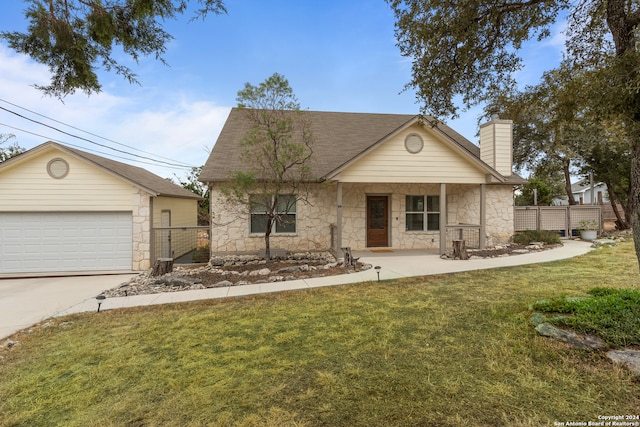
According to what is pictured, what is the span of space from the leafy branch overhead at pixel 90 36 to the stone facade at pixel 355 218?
602cm

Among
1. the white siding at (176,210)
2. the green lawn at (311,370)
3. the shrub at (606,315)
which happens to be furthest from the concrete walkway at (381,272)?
the white siding at (176,210)

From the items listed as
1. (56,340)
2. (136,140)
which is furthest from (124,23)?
(136,140)

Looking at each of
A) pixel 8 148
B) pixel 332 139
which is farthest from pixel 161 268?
pixel 8 148

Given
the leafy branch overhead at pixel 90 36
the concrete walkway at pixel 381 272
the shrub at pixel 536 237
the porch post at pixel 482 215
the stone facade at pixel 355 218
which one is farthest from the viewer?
the shrub at pixel 536 237

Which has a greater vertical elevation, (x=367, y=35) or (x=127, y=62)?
(x=367, y=35)

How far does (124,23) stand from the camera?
516 centimetres

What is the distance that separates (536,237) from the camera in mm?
13820

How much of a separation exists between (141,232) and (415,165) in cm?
951

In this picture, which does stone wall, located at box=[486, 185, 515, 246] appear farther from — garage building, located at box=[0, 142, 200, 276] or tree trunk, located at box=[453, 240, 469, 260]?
garage building, located at box=[0, 142, 200, 276]

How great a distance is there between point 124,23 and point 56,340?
509cm

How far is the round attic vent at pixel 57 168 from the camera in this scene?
9.91m

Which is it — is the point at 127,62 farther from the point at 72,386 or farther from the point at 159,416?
the point at 159,416

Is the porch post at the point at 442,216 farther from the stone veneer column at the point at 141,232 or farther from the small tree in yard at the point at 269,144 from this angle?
the stone veneer column at the point at 141,232

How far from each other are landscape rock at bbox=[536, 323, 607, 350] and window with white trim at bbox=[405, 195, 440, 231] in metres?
9.02
